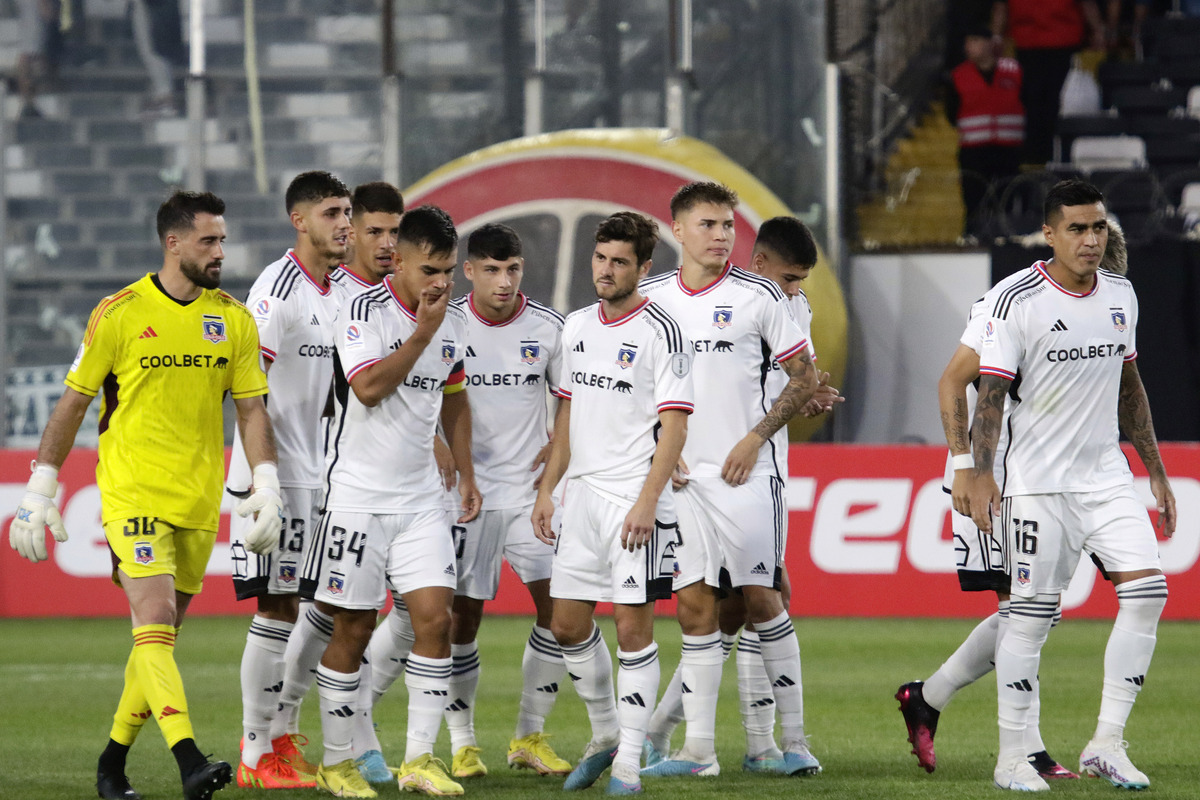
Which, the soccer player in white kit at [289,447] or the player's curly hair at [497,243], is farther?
the player's curly hair at [497,243]

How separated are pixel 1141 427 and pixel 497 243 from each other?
112 inches

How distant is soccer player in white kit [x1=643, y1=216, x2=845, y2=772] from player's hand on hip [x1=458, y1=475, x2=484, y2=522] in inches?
34.3

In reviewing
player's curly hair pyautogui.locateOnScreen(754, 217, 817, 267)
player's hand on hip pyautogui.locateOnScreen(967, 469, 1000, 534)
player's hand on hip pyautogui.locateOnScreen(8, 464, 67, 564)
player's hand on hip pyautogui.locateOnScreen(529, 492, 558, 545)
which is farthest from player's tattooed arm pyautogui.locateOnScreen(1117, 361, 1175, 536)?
player's hand on hip pyautogui.locateOnScreen(8, 464, 67, 564)

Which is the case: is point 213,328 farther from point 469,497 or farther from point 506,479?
point 506,479

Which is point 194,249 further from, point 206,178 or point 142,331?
point 206,178

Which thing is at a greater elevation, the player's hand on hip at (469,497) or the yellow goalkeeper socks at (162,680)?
the player's hand on hip at (469,497)

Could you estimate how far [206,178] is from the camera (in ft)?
59.8

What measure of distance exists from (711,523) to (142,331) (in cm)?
242

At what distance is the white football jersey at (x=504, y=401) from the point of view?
716 cm

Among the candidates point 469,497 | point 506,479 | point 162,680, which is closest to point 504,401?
point 506,479

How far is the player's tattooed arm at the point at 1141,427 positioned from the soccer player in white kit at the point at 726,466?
4.39 feet

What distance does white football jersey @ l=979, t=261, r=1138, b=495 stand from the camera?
6438 millimetres

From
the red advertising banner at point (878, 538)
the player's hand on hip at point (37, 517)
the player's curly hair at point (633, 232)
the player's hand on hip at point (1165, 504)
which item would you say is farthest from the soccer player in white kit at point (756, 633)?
the red advertising banner at point (878, 538)

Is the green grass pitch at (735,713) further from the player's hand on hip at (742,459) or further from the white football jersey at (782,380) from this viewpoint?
the white football jersey at (782,380)
